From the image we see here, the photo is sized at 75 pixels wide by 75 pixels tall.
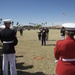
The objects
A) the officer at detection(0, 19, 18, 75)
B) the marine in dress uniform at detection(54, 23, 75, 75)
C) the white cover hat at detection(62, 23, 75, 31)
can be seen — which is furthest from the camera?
the officer at detection(0, 19, 18, 75)

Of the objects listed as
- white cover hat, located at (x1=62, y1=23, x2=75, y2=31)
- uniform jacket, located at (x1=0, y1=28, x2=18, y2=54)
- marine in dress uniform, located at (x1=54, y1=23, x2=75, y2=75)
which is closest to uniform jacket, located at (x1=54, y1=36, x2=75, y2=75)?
marine in dress uniform, located at (x1=54, y1=23, x2=75, y2=75)

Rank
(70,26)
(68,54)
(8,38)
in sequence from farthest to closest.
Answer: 1. (8,38)
2. (68,54)
3. (70,26)

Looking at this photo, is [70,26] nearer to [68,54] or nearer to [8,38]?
[68,54]

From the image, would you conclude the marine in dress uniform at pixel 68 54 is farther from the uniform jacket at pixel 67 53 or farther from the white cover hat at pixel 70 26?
the white cover hat at pixel 70 26

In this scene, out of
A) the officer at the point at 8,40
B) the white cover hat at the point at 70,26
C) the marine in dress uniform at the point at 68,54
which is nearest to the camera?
the white cover hat at the point at 70,26

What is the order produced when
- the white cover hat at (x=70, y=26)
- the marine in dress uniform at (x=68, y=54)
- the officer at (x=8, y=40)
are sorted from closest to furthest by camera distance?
the white cover hat at (x=70, y=26) → the marine in dress uniform at (x=68, y=54) → the officer at (x=8, y=40)

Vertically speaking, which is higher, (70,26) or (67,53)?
(70,26)

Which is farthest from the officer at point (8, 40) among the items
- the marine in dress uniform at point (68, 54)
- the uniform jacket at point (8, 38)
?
the marine in dress uniform at point (68, 54)

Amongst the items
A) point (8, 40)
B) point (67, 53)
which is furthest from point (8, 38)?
point (67, 53)

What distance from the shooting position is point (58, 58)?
18.4ft

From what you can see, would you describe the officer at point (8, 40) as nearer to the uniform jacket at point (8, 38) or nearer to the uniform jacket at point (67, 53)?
the uniform jacket at point (8, 38)

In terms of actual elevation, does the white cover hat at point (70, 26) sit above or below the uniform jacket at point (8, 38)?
above

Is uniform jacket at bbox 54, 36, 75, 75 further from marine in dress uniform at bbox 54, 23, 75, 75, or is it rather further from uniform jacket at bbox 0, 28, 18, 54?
uniform jacket at bbox 0, 28, 18, 54

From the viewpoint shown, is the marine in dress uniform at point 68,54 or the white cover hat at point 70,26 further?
the marine in dress uniform at point 68,54
